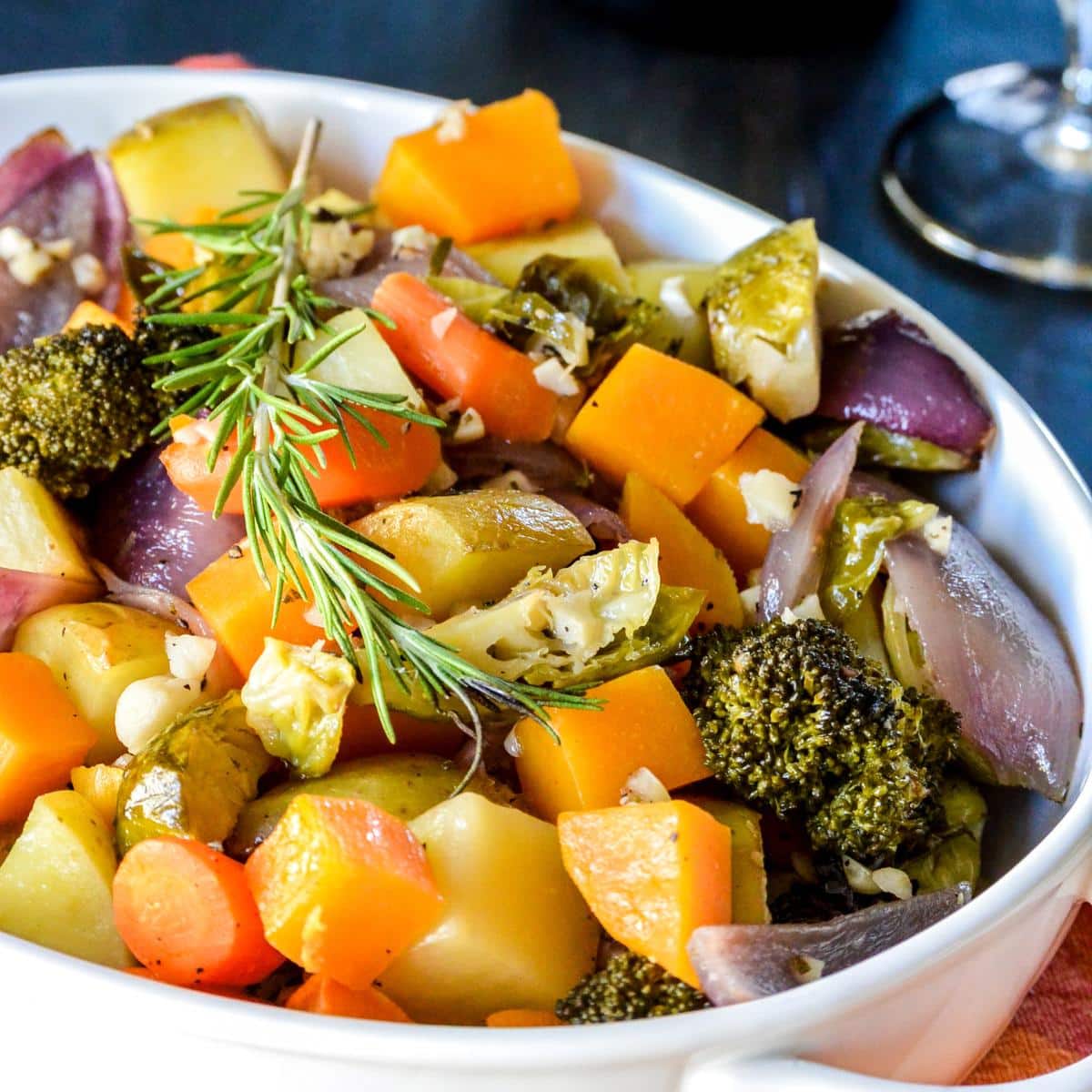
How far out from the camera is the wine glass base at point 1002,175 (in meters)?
3.12

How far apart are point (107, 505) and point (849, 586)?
38.6 inches

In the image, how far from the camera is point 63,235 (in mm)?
2150

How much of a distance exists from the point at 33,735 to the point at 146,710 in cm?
12

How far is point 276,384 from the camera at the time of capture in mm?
1670

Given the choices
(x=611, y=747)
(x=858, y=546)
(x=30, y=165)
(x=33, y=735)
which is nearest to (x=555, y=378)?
(x=858, y=546)

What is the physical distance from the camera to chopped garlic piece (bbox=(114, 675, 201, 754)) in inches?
58.4

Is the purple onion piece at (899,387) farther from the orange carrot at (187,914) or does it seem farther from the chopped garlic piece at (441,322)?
the orange carrot at (187,914)

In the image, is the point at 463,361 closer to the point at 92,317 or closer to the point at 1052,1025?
the point at 92,317

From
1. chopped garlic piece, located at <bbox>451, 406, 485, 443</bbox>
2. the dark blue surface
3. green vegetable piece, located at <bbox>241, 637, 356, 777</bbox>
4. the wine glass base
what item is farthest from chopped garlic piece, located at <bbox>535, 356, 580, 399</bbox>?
the wine glass base

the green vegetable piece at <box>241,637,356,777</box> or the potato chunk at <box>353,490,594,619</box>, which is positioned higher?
the potato chunk at <box>353,490,594,619</box>

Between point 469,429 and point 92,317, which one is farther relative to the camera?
point 92,317

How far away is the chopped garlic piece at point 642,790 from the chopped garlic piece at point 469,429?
1.74ft

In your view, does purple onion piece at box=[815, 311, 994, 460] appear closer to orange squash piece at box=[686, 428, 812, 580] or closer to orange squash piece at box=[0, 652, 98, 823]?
orange squash piece at box=[686, 428, 812, 580]

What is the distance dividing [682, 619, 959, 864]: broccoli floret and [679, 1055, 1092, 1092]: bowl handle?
0.34 m
